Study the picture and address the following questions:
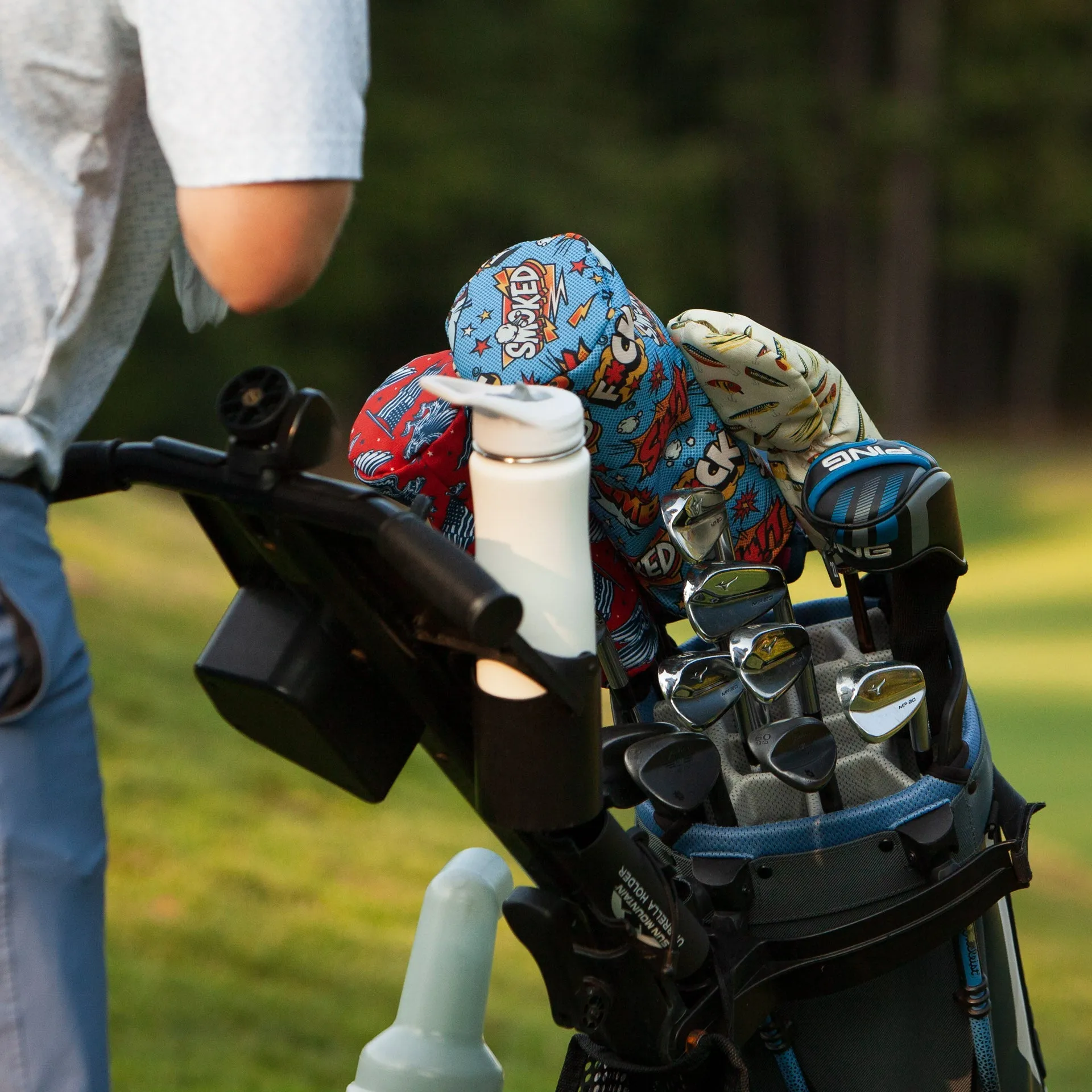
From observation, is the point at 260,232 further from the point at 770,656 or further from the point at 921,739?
the point at 921,739

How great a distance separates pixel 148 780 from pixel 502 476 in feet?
8.09

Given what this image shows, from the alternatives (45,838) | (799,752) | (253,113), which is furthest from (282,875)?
(253,113)

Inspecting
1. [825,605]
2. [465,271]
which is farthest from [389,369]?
[825,605]

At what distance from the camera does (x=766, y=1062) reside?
4.78 feet

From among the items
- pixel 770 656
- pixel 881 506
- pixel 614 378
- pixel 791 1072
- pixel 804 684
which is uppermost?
pixel 614 378

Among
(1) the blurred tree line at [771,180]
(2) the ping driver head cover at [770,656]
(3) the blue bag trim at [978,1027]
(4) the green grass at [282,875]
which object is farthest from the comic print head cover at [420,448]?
(1) the blurred tree line at [771,180]

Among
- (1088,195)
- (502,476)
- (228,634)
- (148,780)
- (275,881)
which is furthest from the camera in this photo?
(1088,195)

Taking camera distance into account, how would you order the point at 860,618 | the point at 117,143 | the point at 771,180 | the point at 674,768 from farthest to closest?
the point at 771,180 → the point at 860,618 → the point at 674,768 → the point at 117,143

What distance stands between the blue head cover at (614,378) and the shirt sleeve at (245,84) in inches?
19.8

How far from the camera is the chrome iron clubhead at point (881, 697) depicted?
4.39 ft

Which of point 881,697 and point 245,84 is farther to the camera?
point 881,697

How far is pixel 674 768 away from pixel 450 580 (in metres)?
0.46

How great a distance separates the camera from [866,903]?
1.37m

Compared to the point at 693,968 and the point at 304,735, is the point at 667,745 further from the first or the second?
the point at 304,735
